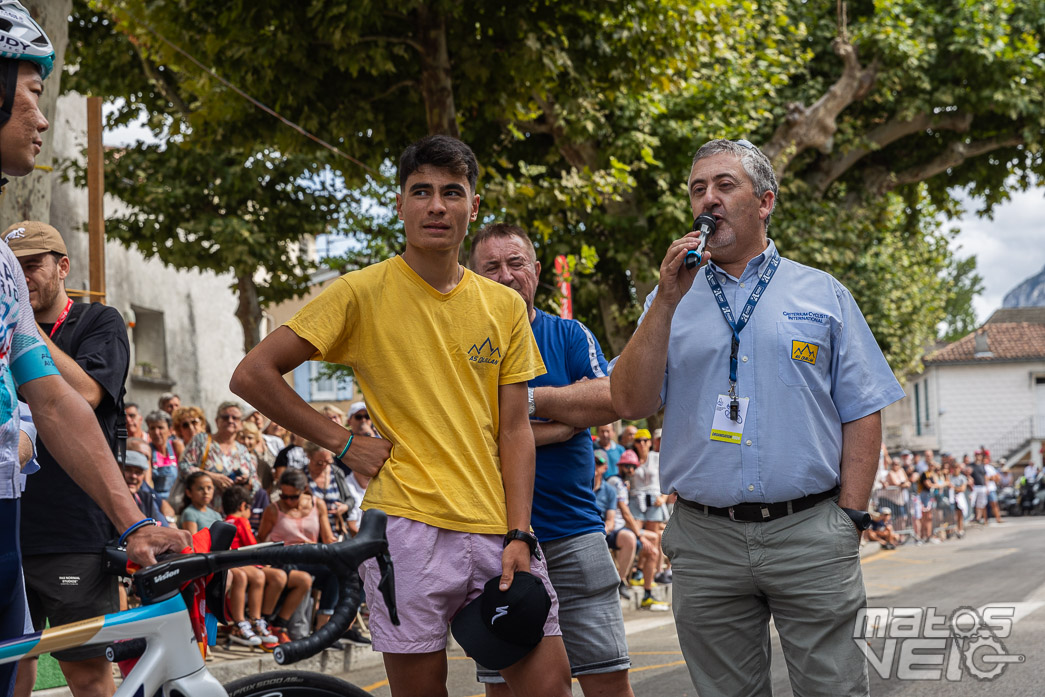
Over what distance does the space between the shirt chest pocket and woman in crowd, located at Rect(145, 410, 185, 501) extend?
799 centimetres

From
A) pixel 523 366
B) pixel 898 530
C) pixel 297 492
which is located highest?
pixel 523 366

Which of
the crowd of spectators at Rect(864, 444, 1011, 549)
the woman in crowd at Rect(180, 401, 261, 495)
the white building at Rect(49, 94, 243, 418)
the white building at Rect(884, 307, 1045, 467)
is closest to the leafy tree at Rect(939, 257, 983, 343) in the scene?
the white building at Rect(884, 307, 1045, 467)

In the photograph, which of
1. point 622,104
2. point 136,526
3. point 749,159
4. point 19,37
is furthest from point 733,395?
point 622,104

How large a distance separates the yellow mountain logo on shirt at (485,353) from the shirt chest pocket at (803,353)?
877 millimetres

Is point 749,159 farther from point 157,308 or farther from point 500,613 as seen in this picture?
point 157,308

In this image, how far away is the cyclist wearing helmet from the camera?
239 cm

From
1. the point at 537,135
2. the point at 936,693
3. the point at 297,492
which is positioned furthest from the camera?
the point at 537,135

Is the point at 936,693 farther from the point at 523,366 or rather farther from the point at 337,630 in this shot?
the point at 337,630

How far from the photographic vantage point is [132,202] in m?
20.5

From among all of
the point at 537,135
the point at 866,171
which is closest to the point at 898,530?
the point at 866,171

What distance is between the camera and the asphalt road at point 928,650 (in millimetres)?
6922

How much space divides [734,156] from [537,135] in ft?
54.9

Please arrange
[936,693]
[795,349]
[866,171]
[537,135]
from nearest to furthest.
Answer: [795,349]
[936,693]
[537,135]
[866,171]

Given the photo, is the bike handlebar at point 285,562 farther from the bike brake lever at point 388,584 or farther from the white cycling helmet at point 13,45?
the white cycling helmet at point 13,45
